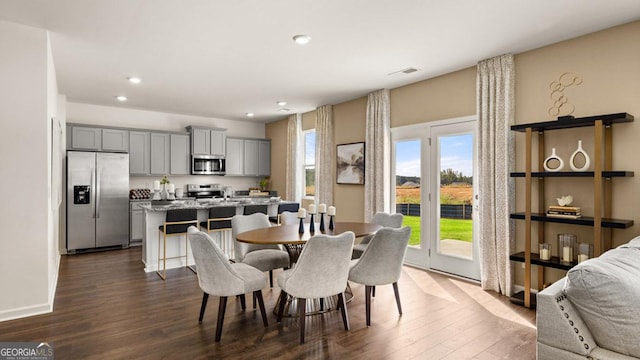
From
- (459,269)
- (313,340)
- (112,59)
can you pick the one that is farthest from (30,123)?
(459,269)

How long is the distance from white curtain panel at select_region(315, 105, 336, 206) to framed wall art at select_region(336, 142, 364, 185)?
208 millimetres

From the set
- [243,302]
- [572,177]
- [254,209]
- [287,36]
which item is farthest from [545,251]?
[254,209]

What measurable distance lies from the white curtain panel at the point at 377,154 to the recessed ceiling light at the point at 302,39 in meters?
2.23

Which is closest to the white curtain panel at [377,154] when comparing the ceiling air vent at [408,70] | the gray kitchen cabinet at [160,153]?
the ceiling air vent at [408,70]

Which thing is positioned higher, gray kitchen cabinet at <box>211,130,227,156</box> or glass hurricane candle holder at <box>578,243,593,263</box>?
gray kitchen cabinet at <box>211,130,227,156</box>

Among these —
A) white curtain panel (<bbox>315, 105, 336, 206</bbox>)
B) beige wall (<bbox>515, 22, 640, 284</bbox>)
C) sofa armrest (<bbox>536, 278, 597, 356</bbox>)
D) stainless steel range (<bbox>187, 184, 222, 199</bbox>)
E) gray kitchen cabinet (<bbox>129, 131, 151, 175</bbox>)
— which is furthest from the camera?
stainless steel range (<bbox>187, 184, 222, 199</bbox>)

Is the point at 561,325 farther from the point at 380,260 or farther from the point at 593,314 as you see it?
the point at 380,260

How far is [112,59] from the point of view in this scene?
4.30 metres

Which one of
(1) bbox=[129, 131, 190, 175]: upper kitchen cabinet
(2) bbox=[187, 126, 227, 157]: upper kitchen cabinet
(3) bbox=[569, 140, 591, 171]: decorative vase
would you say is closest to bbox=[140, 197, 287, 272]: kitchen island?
(1) bbox=[129, 131, 190, 175]: upper kitchen cabinet

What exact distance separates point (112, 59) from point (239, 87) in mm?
1789

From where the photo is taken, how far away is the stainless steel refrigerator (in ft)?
20.4

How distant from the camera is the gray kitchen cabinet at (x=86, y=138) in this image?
656cm

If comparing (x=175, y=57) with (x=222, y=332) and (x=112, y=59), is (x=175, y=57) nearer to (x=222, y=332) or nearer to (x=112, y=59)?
(x=112, y=59)

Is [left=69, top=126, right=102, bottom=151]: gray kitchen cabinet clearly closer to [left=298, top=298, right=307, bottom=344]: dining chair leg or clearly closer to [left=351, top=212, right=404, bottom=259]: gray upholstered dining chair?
[left=351, top=212, right=404, bottom=259]: gray upholstered dining chair
